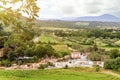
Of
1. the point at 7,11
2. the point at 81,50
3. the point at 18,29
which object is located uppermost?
the point at 7,11

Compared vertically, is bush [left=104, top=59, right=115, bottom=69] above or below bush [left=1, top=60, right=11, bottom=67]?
above

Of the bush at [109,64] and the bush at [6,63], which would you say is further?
the bush at [6,63]

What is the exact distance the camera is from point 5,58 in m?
44.8

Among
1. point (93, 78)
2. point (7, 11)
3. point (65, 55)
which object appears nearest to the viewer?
point (7, 11)

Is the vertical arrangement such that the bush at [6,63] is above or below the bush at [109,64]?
below

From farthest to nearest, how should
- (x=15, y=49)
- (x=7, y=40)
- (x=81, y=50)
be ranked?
(x=81, y=50), (x=7, y=40), (x=15, y=49)

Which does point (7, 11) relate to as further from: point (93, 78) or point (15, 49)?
point (15, 49)

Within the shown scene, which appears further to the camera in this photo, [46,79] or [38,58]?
[38,58]

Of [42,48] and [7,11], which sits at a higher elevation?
[7,11]

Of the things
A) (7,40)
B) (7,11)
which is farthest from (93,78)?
(7,40)

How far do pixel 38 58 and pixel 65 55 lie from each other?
7955 mm

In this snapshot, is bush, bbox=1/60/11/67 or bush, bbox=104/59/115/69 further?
bush, bbox=1/60/11/67

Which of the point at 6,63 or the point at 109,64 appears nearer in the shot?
the point at 109,64

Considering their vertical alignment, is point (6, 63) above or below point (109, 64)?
below
